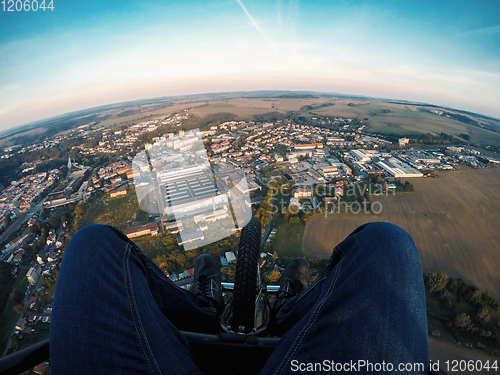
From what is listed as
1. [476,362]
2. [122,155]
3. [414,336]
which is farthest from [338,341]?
[122,155]

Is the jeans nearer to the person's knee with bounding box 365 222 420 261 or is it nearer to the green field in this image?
the person's knee with bounding box 365 222 420 261

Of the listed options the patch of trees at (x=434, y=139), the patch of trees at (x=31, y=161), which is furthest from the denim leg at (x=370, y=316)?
the patch of trees at (x=434, y=139)

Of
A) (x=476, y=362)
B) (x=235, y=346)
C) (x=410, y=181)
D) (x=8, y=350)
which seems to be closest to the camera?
(x=235, y=346)

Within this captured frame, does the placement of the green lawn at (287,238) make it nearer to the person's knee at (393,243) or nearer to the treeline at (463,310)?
the treeline at (463,310)

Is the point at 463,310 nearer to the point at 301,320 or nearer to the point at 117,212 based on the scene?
the point at 301,320

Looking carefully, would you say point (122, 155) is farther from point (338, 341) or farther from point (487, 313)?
point (487, 313)

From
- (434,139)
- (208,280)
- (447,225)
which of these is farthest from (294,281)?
(434,139)

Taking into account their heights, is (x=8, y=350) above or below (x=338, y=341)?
below
